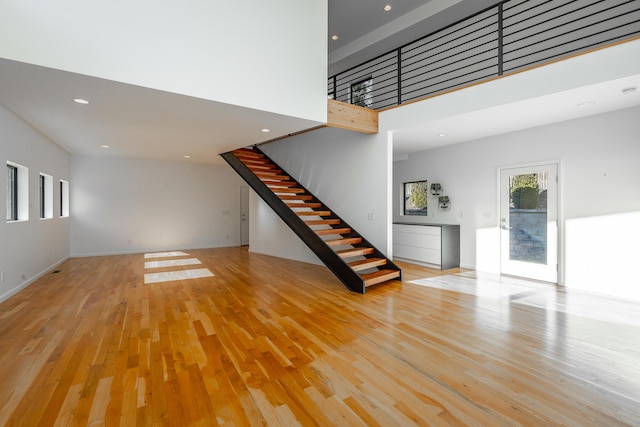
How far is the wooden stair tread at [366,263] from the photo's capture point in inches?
190

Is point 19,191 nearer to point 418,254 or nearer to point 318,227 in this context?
point 318,227

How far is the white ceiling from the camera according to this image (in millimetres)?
3362

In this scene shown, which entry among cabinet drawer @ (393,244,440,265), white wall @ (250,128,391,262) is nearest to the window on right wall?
white wall @ (250,128,391,262)

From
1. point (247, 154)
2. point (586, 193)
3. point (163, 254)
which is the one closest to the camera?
point (586, 193)

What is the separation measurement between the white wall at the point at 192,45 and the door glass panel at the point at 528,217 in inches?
148

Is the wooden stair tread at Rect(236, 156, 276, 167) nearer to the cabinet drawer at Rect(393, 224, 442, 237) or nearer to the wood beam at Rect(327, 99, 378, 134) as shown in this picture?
the wood beam at Rect(327, 99, 378, 134)

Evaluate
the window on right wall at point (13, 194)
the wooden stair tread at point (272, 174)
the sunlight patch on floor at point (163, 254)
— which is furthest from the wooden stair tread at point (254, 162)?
the window on right wall at point (13, 194)

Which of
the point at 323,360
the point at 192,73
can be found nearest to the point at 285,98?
the point at 192,73

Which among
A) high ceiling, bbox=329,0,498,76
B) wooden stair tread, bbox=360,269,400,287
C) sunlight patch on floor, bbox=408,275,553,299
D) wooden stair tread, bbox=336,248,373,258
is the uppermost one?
high ceiling, bbox=329,0,498,76

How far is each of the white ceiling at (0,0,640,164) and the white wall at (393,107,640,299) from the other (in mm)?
329

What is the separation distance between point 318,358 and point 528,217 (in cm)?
471

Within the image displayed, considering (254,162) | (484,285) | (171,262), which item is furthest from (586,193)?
(171,262)

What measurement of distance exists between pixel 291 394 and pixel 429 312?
2217 millimetres

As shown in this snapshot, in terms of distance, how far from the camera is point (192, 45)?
3.38 m
